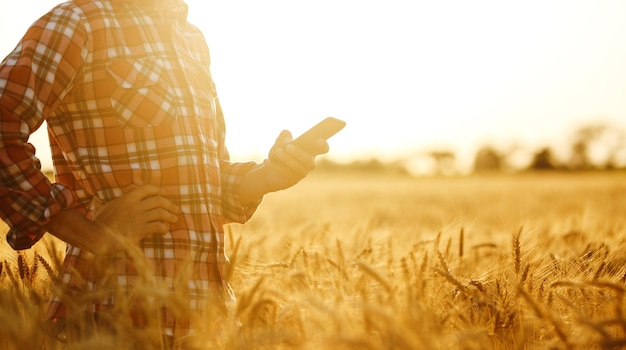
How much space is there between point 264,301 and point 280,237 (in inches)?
69.6

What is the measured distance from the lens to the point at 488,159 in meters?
40.8

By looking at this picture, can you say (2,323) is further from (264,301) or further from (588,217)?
(588,217)

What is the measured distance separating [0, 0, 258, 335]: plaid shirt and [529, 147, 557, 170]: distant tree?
1559 inches

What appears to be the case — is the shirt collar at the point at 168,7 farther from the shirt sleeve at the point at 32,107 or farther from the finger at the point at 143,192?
the finger at the point at 143,192

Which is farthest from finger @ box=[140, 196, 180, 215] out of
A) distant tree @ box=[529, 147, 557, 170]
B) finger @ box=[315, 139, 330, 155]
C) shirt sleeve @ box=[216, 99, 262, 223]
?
distant tree @ box=[529, 147, 557, 170]

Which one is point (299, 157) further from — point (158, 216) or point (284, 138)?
point (158, 216)

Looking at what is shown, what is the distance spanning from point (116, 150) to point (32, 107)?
0.24m

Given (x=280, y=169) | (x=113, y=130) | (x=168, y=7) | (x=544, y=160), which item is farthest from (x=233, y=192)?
(x=544, y=160)

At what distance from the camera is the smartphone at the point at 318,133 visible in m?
1.62

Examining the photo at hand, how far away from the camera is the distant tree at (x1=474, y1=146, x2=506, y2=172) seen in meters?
40.4

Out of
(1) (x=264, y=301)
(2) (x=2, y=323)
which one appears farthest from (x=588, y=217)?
(2) (x=2, y=323)

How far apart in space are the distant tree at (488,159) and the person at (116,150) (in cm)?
4066

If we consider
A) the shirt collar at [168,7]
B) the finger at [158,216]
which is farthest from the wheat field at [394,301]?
the shirt collar at [168,7]

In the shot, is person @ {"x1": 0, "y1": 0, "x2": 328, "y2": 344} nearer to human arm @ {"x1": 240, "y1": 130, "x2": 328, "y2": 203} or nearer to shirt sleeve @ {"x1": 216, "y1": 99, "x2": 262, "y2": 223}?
human arm @ {"x1": 240, "y1": 130, "x2": 328, "y2": 203}
